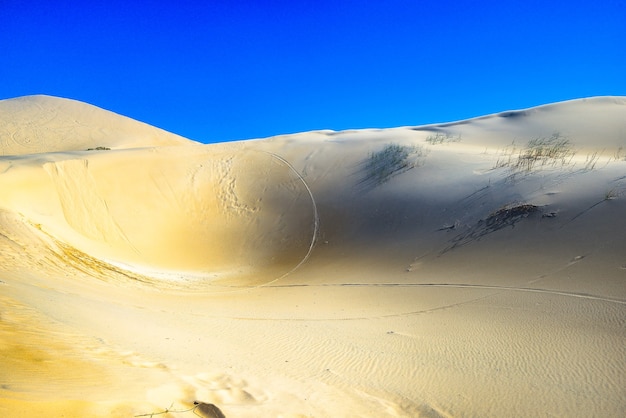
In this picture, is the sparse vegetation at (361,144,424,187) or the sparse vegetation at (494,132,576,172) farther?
the sparse vegetation at (361,144,424,187)

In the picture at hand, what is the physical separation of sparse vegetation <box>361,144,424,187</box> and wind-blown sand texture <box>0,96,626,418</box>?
0.29 feet

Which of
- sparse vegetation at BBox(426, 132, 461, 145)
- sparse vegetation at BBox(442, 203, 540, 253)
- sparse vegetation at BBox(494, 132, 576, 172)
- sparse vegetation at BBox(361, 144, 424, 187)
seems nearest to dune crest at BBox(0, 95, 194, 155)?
sparse vegetation at BBox(426, 132, 461, 145)

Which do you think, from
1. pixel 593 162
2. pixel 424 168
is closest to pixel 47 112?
pixel 424 168

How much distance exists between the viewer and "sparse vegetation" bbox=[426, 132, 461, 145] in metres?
18.4

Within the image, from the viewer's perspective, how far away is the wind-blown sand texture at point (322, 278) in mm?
4172

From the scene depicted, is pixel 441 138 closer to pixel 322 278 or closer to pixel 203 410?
pixel 322 278

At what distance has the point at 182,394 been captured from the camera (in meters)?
3.70

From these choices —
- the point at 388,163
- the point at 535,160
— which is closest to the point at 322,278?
the point at 388,163

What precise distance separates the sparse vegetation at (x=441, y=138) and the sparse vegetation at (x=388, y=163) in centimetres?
201

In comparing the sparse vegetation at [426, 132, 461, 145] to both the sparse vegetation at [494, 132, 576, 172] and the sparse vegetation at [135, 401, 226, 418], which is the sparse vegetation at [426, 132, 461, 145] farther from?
the sparse vegetation at [135, 401, 226, 418]

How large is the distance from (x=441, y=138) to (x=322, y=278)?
1119 centimetres

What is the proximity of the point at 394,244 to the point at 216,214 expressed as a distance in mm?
6634

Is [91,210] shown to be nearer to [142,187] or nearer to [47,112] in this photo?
[142,187]

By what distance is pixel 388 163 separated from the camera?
15.6 m
